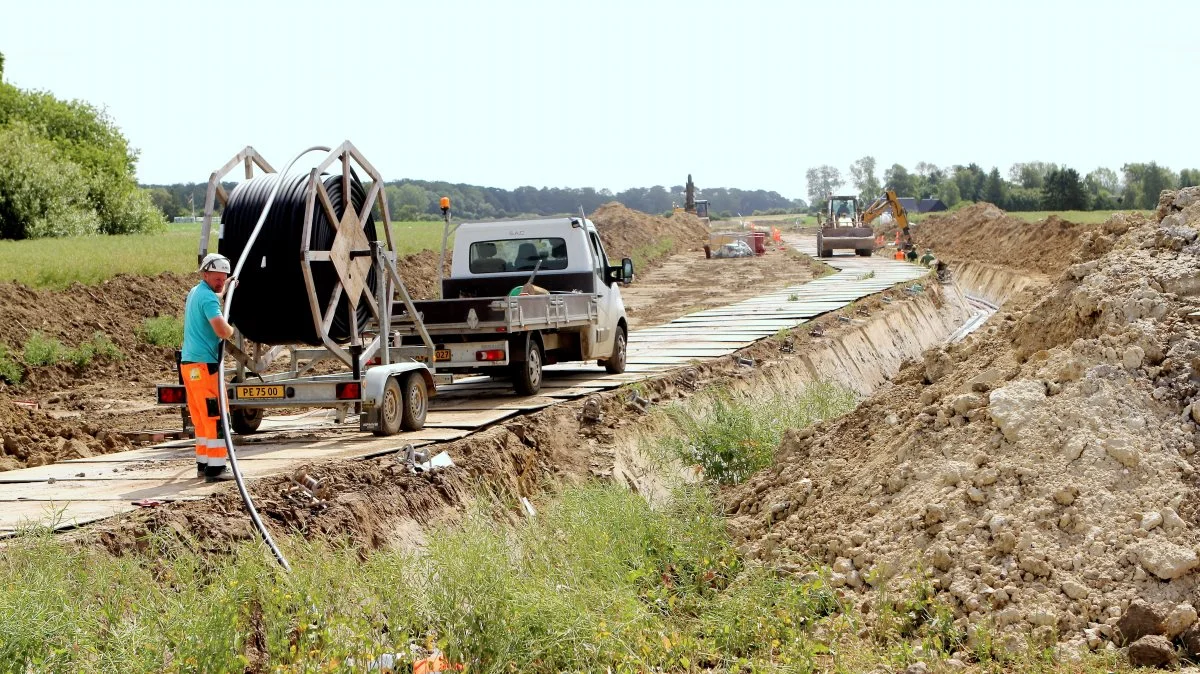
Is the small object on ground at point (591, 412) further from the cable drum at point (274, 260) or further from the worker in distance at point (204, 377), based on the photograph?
the worker in distance at point (204, 377)

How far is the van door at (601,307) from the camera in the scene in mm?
15297

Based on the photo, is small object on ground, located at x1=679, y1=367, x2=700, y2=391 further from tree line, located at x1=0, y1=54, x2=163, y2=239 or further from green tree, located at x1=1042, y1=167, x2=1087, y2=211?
green tree, located at x1=1042, y1=167, x2=1087, y2=211

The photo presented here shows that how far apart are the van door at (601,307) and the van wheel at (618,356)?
0.24 meters

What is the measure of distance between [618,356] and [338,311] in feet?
18.3

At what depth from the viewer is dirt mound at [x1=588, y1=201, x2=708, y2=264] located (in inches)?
1991

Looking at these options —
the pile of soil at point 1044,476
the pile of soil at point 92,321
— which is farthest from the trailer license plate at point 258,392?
the pile of soil at point 92,321

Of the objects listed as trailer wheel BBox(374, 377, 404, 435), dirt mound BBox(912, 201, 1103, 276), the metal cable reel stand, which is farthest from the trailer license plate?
dirt mound BBox(912, 201, 1103, 276)

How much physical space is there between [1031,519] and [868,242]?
4511cm

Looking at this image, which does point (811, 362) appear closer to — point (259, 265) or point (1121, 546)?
point (259, 265)

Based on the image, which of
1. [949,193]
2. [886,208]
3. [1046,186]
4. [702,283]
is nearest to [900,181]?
[949,193]

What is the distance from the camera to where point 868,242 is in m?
50.9

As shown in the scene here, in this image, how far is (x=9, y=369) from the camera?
17516 millimetres

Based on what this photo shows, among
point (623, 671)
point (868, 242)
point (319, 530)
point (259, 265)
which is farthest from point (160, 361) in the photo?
point (868, 242)

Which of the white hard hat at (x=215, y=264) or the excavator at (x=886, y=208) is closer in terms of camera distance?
the white hard hat at (x=215, y=264)
